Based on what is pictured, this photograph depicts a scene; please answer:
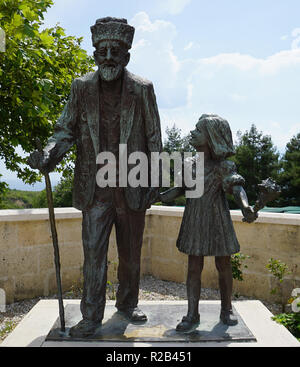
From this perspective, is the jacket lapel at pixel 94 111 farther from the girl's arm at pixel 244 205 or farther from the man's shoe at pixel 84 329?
the man's shoe at pixel 84 329

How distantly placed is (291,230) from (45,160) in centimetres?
379

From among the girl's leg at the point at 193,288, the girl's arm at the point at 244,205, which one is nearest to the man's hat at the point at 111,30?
the girl's arm at the point at 244,205

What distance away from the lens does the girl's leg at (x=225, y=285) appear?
3432 mm

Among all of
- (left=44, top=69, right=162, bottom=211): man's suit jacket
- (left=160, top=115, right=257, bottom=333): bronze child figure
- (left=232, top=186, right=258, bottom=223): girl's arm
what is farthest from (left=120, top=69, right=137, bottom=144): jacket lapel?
(left=232, top=186, right=258, bottom=223): girl's arm

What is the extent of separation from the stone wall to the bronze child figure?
2460 millimetres

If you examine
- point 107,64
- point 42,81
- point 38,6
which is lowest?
point 107,64

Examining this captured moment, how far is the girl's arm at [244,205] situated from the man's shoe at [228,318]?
952 millimetres

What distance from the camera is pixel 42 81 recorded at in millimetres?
6477

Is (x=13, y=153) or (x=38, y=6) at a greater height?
(x=38, y=6)

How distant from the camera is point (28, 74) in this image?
6707 millimetres

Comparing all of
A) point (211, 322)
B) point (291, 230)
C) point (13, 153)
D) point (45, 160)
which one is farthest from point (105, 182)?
point (13, 153)

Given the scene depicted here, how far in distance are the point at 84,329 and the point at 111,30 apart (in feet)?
8.02

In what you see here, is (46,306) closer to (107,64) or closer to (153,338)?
(153,338)
